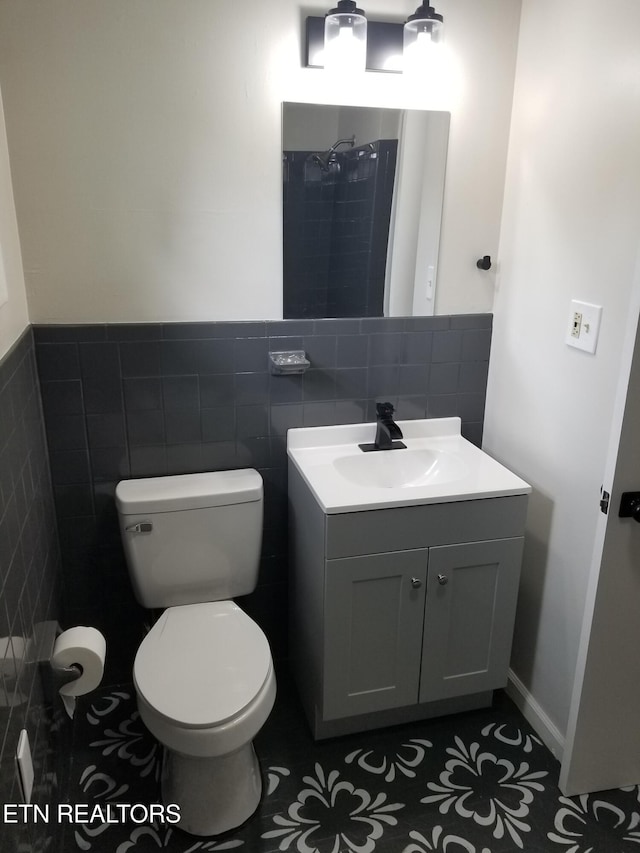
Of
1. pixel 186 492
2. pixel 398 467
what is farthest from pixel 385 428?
pixel 186 492

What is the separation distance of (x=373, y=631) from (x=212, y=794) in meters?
0.61

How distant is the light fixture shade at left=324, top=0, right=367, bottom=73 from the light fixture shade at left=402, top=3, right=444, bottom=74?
0.44 feet

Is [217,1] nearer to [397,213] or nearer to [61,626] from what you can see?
[397,213]

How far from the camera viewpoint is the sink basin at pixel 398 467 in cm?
215

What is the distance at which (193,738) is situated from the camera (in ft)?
5.31

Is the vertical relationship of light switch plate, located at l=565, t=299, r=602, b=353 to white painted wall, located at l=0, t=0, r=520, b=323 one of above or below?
below

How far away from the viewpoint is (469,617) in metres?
2.02

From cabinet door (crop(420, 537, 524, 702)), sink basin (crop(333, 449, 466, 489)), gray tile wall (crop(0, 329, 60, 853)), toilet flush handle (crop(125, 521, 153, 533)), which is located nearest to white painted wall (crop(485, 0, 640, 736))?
cabinet door (crop(420, 537, 524, 702))

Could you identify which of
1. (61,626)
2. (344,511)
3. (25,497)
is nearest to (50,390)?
(25,497)

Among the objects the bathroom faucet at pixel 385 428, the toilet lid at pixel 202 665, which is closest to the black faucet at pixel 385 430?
the bathroom faucet at pixel 385 428

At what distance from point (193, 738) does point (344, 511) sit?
0.67 m

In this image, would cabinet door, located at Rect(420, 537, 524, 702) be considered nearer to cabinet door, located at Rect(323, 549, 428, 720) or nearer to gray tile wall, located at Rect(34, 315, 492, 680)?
cabinet door, located at Rect(323, 549, 428, 720)

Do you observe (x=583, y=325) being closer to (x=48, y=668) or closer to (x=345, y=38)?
(x=345, y=38)

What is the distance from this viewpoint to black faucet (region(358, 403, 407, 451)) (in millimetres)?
2135
